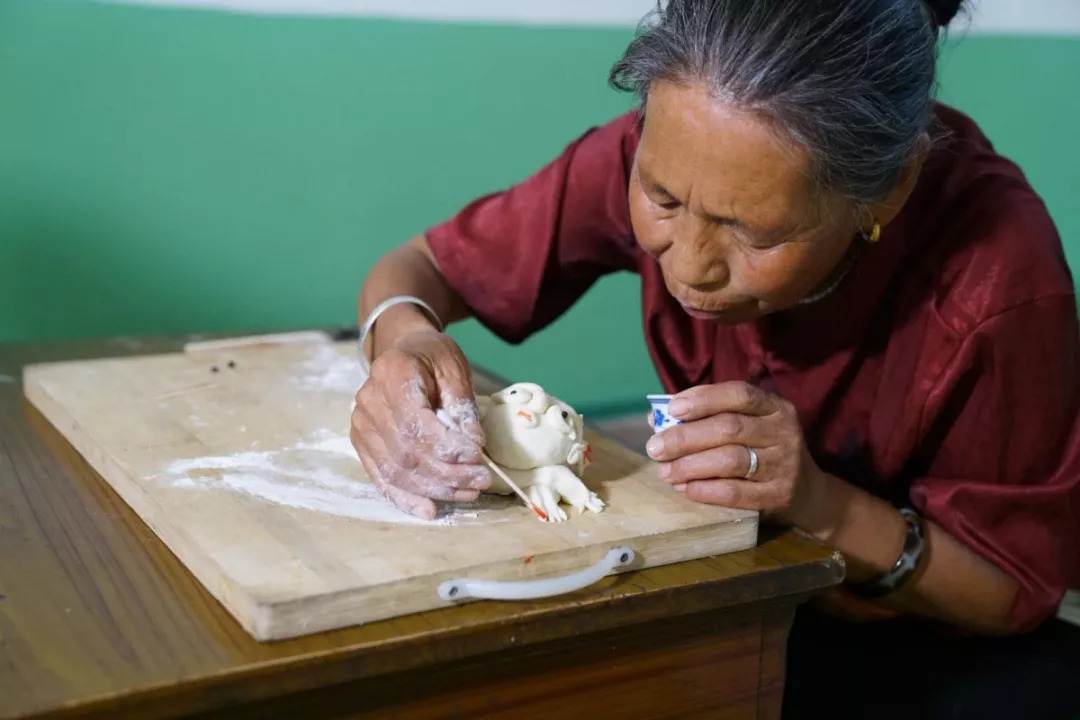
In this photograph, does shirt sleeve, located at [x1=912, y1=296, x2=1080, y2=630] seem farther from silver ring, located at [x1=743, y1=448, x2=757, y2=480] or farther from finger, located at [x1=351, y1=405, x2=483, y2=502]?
finger, located at [x1=351, y1=405, x2=483, y2=502]

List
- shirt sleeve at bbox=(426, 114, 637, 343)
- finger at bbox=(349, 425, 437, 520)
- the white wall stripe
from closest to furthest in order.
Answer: finger at bbox=(349, 425, 437, 520) → shirt sleeve at bbox=(426, 114, 637, 343) → the white wall stripe

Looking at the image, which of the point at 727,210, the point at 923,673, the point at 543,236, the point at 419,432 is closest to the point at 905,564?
the point at 923,673

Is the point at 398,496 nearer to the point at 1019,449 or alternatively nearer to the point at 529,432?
the point at 529,432

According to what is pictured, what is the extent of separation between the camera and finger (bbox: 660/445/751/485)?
3.08 ft

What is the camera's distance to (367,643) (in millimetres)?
704

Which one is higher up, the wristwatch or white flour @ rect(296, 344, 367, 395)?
white flour @ rect(296, 344, 367, 395)

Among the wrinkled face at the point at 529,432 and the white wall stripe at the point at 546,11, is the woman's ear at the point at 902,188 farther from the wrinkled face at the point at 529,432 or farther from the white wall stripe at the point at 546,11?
the white wall stripe at the point at 546,11

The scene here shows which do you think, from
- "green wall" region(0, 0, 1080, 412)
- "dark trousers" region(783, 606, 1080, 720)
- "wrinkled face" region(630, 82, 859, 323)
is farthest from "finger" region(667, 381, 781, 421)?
"green wall" region(0, 0, 1080, 412)

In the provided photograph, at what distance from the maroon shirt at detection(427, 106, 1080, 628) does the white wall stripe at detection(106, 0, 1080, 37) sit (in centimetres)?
61

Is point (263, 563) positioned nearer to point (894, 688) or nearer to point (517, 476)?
point (517, 476)

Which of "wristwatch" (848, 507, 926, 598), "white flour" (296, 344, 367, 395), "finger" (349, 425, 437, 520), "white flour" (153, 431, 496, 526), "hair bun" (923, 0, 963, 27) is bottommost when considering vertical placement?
"wristwatch" (848, 507, 926, 598)

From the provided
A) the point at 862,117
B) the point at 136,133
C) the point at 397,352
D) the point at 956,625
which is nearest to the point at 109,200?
the point at 136,133

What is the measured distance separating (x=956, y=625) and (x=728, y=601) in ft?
1.68

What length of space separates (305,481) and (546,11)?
1419mm
